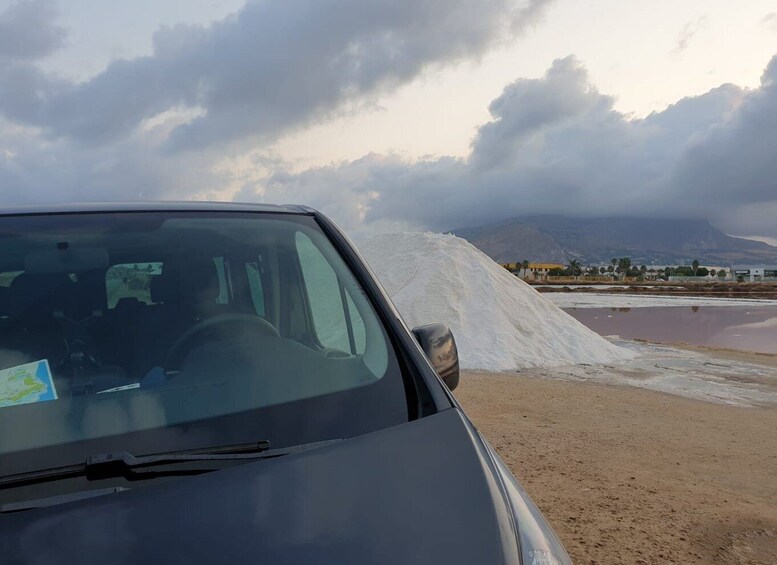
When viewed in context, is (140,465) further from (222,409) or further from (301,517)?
(301,517)

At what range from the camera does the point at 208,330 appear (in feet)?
6.95

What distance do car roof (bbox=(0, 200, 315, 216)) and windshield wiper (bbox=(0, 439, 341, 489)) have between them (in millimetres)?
1016

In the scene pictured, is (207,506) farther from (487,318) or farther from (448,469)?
(487,318)

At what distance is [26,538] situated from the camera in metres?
1.29

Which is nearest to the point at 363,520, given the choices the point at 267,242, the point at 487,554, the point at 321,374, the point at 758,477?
the point at 487,554

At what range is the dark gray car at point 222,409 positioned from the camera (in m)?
1.35

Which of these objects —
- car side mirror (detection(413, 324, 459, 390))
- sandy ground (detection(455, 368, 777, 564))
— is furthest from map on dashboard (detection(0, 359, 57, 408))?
sandy ground (detection(455, 368, 777, 564))

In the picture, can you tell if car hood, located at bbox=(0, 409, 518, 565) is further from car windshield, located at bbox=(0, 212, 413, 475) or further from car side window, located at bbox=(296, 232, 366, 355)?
car side window, located at bbox=(296, 232, 366, 355)

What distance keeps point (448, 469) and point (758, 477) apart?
5.76m

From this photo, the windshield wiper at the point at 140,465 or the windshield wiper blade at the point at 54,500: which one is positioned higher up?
the windshield wiper at the point at 140,465

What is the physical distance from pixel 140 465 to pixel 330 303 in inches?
45.2

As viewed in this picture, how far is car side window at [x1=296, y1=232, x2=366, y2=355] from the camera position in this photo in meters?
2.30

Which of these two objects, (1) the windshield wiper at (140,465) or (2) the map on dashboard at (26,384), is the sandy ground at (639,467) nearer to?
(1) the windshield wiper at (140,465)

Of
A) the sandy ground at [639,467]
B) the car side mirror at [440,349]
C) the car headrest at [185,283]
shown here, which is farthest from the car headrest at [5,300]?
the sandy ground at [639,467]
